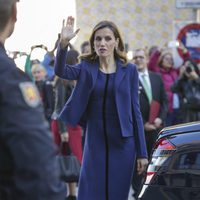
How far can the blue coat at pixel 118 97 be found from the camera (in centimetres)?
566

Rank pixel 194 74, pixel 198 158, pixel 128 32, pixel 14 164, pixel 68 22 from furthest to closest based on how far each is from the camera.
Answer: pixel 128 32
pixel 194 74
pixel 68 22
pixel 198 158
pixel 14 164

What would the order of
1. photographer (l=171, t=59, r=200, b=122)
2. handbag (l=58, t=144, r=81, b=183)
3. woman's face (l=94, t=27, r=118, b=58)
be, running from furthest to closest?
photographer (l=171, t=59, r=200, b=122)
handbag (l=58, t=144, r=81, b=183)
woman's face (l=94, t=27, r=118, b=58)

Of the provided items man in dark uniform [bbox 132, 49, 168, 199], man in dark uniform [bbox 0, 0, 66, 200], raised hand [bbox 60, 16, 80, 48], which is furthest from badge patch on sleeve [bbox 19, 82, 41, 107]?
man in dark uniform [bbox 132, 49, 168, 199]

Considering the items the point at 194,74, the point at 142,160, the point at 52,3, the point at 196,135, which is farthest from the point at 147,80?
the point at 196,135

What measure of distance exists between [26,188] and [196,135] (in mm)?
2361

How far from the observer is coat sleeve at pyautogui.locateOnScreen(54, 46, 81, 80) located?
218 inches

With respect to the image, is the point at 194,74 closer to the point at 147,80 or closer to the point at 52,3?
the point at 147,80

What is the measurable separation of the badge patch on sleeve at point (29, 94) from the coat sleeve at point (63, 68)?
122 inches

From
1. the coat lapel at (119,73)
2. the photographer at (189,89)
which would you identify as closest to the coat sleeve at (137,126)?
the coat lapel at (119,73)

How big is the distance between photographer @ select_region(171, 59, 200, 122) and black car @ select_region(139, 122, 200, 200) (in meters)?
5.47

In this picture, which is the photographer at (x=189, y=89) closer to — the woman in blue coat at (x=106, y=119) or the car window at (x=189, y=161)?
the woman in blue coat at (x=106, y=119)

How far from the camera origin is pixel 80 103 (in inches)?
224

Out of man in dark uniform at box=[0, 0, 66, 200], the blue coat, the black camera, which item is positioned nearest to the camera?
man in dark uniform at box=[0, 0, 66, 200]

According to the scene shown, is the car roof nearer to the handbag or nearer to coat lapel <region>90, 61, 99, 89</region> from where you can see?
coat lapel <region>90, 61, 99, 89</region>
